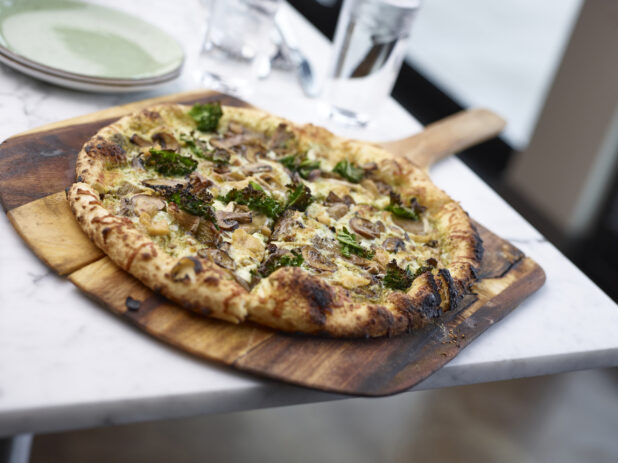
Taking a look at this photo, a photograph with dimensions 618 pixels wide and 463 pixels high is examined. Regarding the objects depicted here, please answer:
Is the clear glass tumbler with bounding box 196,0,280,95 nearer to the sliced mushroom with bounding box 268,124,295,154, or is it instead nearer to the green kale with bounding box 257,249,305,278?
the sliced mushroom with bounding box 268,124,295,154

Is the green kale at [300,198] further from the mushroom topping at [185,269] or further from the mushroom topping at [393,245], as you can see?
the mushroom topping at [185,269]

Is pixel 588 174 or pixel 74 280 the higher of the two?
pixel 74 280

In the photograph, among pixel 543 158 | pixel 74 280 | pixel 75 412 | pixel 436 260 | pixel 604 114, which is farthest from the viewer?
pixel 543 158

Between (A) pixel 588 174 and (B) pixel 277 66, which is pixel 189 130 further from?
(A) pixel 588 174

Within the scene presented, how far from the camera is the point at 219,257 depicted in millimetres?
1572

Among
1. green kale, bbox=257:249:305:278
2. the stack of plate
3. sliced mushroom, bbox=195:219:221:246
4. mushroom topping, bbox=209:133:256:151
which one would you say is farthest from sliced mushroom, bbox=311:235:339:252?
the stack of plate

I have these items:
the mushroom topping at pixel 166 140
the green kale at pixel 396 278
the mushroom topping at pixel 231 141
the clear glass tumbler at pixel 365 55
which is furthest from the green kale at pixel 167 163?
the clear glass tumbler at pixel 365 55

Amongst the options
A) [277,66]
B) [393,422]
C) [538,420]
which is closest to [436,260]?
[277,66]

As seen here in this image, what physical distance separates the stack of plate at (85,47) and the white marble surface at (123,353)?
107mm

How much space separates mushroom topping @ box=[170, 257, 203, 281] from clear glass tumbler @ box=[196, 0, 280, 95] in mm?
1227

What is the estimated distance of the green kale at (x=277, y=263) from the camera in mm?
1597

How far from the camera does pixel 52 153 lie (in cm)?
182

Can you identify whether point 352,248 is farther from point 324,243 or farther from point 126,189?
point 126,189

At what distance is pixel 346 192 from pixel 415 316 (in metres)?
0.60
